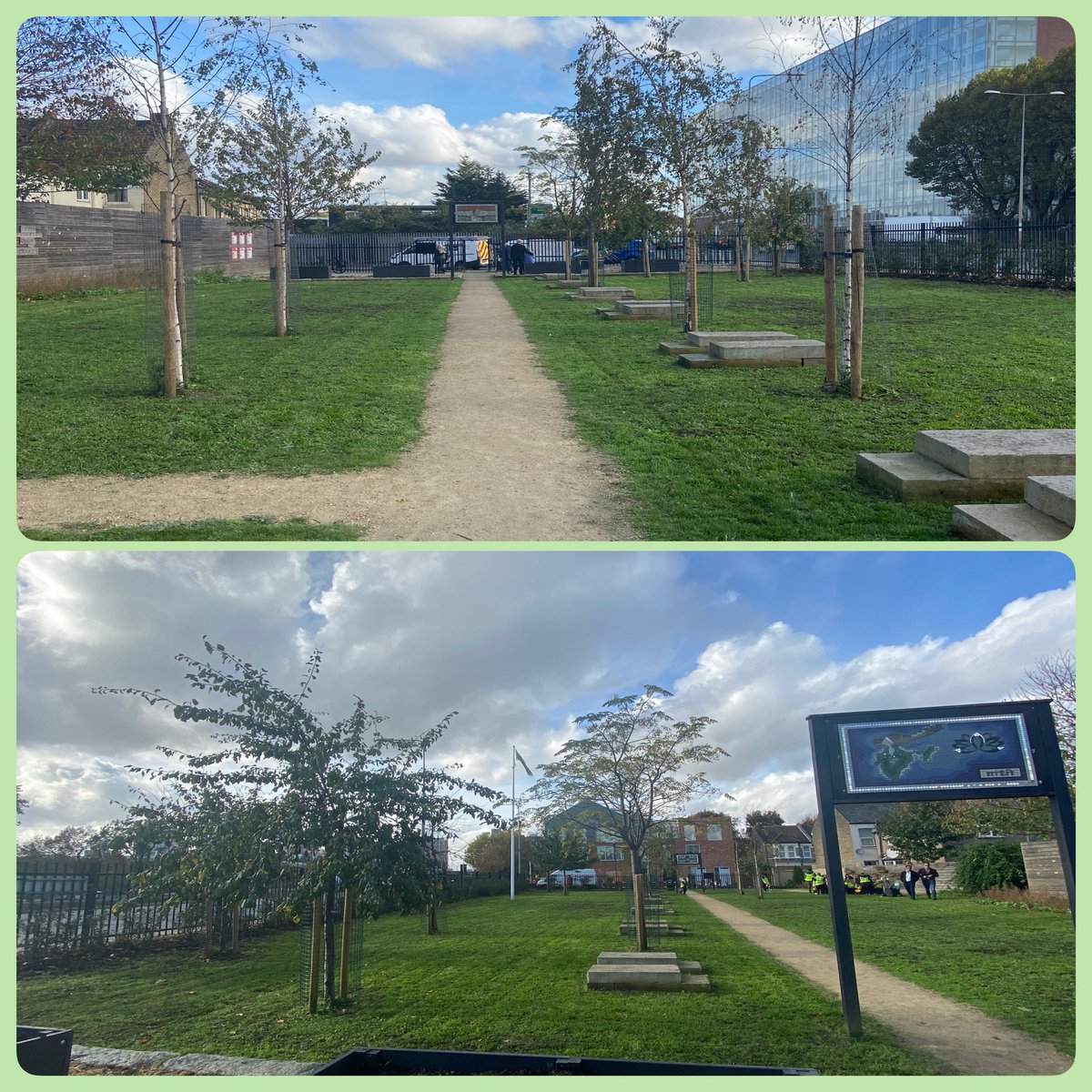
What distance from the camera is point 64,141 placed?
17.6 meters

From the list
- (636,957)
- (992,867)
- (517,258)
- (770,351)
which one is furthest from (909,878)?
(517,258)

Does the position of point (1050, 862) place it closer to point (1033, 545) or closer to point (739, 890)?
point (739, 890)

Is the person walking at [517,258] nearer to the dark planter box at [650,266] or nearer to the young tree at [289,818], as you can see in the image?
the dark planter box at [650,266]

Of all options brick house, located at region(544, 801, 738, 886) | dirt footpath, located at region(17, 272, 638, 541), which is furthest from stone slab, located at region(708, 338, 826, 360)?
brick house, located at region(544, 801, 738, 886)

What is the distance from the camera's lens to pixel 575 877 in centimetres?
834

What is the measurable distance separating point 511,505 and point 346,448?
2.29 m

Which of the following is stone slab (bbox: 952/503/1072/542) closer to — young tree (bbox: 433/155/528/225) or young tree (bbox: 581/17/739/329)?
young tree (bbox: 581/17/739/329)

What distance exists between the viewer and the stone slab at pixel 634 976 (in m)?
7.00

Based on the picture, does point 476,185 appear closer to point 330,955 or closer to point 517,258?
point 517,258

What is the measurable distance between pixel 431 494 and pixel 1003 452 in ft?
13.9

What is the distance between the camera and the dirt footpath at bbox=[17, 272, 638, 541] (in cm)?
730

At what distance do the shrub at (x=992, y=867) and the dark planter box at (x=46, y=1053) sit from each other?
9.50 metres

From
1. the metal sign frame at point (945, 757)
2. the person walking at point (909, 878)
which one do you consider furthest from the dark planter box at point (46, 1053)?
the person walking at point (909, 878)

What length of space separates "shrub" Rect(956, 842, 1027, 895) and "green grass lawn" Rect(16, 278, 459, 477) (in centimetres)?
771
